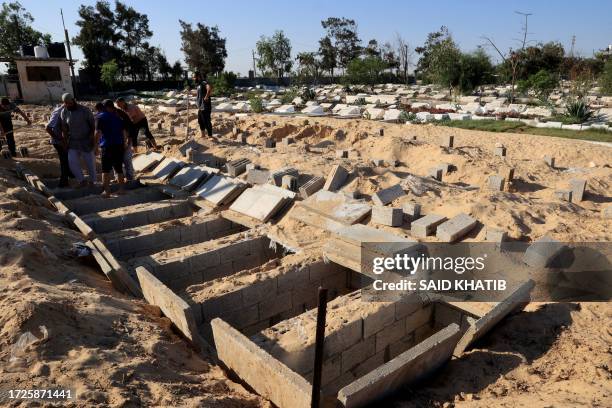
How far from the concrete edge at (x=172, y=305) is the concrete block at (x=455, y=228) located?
2915 millimetres

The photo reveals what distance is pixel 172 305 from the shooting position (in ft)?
12.2

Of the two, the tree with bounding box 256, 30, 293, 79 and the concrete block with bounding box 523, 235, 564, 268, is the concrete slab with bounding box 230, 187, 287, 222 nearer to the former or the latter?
the concrete block with bounding box 523, 235, 564, 268

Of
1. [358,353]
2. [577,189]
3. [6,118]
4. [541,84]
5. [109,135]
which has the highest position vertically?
[541,84]

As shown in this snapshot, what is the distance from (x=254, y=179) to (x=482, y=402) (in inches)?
193

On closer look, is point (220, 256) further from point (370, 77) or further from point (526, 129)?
point (370, 77)

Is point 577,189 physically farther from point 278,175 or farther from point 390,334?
point 278,175

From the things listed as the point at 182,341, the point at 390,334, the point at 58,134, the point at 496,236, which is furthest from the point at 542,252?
the point at 58,134

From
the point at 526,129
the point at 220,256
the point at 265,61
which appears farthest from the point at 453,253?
the point at 265,61

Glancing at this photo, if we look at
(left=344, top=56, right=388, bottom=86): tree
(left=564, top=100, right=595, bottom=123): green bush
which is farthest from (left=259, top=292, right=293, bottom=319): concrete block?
(left=344, top=56, right=388, bottom=86): tree

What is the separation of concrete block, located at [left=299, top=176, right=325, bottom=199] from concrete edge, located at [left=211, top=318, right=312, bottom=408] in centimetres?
317

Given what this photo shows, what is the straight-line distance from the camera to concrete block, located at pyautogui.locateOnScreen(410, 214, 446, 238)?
16.7ft

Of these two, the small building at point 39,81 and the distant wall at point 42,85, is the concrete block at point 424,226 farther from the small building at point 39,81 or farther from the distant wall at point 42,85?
the small building at point 39,81

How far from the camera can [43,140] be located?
11180 millimetres

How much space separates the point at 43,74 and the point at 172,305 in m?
22.9
